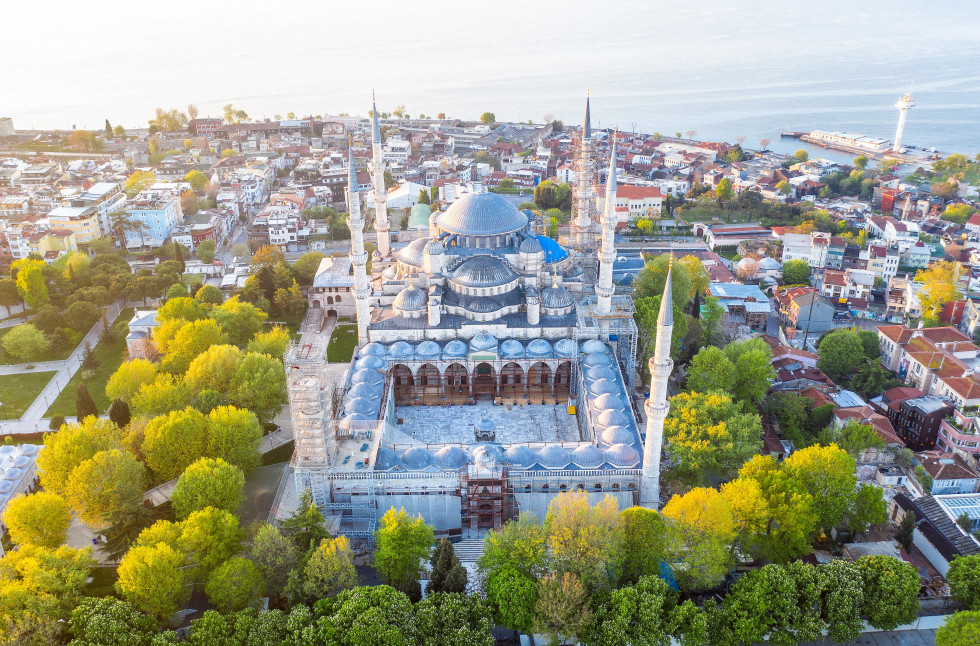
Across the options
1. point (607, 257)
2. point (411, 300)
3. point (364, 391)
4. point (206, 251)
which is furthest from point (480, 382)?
point (206, 251)

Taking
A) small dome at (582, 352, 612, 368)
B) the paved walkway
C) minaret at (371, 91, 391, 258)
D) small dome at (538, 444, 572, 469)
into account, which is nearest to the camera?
small dome at (538, 444, 572, 469)

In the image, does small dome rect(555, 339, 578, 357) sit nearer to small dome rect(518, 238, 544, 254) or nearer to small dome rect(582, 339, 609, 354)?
small dome rect(582, 339, 609, 354)

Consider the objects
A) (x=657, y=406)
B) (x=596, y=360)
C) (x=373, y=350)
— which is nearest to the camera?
(x=657, y=406)

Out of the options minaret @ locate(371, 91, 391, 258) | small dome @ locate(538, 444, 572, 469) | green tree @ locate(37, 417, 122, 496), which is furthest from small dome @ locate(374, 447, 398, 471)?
minaret @ locate(371, 91, 391, 258)

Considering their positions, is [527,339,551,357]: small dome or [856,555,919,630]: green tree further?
[527,339,551,357]: small dome

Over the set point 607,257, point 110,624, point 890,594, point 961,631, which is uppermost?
point 607,257

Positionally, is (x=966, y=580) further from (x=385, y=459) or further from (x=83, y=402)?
(x=83, y=402)
